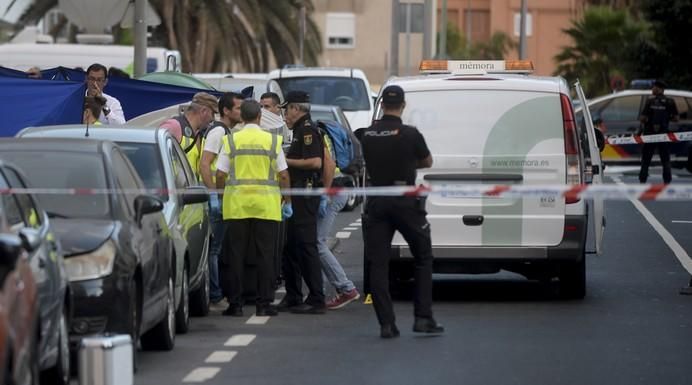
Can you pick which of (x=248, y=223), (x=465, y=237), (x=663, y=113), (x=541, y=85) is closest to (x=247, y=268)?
(x=248, y=223)

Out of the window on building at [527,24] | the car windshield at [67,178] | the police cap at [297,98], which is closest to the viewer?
the car windshield at [67,178]

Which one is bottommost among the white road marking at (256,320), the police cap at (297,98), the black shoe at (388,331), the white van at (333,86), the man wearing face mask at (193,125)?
the white road marking at (256,320)

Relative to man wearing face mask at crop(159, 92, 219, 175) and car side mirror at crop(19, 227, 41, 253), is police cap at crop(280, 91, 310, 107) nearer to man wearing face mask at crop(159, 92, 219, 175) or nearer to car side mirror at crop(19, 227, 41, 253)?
man wearing face mask at crop(159, 92, 219, 175)

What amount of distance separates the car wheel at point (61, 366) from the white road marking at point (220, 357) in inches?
72.1

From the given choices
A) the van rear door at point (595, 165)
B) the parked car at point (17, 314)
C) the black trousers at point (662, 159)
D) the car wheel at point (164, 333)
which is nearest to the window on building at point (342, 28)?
the black trousers at point (662, 159)

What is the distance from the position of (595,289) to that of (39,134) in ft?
18.3

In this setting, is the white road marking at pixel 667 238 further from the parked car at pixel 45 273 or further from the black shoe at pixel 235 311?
the parked car at pixel 45 273

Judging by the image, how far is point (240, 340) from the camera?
12.9m

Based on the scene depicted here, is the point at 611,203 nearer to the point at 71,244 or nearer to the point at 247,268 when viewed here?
the point at 247,268

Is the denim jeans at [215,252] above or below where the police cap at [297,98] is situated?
below

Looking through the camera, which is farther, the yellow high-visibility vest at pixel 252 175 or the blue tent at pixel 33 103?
the blue tent at pixel 33 103

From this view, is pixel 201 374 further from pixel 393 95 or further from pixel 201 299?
pixel 201 299

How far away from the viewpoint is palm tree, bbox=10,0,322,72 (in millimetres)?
42500

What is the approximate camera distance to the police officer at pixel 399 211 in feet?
43.0
